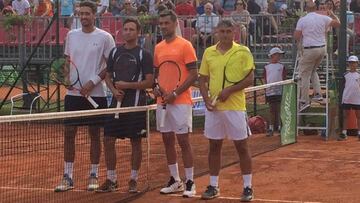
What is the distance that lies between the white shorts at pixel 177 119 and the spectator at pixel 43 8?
1341 centimetres

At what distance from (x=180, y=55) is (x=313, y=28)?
293 inches

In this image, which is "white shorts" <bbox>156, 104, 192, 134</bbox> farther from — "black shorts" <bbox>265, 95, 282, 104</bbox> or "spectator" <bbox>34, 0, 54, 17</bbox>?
"spectator" <bbox>34, 0, 54, 17</bbox>

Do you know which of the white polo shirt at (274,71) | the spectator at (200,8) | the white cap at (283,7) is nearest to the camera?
the white polo shirt at (274,71)

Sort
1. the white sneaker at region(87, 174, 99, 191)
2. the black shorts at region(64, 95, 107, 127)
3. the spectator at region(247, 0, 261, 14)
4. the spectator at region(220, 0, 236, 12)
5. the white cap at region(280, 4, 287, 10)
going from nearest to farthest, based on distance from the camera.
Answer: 1. the black shorts at region(64, 95, 107, 127)
2. the white sneaker at region(87, 174, 99, 191)
3. the white cap at region(280, 4, 287, 10)
4. the spectator at region(247, 0, 261, 14)
5. the spectator at region(220, 0, 236, 12)

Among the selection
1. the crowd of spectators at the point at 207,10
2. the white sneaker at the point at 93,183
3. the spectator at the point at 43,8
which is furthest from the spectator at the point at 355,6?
the white sneaker at the point at 93,183

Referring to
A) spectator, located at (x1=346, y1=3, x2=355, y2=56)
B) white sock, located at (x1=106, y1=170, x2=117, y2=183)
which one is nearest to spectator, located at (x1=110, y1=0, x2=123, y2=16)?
spectator, located at (x1=346, y1=3, x2=355, y2=56)

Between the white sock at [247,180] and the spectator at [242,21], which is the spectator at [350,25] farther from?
the white sock at [247,180]

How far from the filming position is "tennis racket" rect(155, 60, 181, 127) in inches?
377

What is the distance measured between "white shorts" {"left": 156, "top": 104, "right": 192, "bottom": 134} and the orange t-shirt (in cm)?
8

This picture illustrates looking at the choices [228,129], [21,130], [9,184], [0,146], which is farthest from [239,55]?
[21,130]

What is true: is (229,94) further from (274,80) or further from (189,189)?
(274,80)

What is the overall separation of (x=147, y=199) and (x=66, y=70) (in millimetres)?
1884

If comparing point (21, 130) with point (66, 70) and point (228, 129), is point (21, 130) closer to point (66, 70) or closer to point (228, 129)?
point (66, 70)

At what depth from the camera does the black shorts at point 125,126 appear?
952 cm
